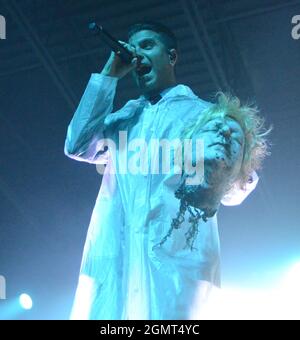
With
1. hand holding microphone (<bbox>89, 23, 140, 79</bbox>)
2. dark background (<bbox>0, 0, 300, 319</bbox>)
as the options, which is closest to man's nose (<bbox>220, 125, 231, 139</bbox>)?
hand holding microphone (<bbox>89, 23, 140, 79</bbox>)

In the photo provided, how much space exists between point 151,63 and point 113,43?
0.13m

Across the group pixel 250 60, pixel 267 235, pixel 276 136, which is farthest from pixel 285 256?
pixel 250 60

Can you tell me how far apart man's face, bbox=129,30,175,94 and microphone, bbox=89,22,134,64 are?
0.06 meters

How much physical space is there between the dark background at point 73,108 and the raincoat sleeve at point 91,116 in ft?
6.01

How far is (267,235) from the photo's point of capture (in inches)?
161

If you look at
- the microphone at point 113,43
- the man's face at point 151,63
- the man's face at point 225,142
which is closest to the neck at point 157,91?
the man's face at point 151,63

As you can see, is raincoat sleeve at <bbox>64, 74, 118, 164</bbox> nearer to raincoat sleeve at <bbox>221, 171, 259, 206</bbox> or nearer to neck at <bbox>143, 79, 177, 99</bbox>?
neck at <bbox>143, 79, 177, 99</bbox>

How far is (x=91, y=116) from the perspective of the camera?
3.91 ft

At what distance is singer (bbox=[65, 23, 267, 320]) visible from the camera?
1021mm

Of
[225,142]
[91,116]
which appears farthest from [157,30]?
[225,142]

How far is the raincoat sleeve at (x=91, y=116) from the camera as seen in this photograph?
3.91 feet

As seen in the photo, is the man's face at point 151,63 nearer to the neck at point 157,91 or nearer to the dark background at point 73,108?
the neck at point 157,91
